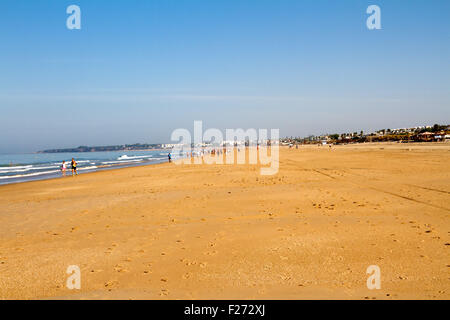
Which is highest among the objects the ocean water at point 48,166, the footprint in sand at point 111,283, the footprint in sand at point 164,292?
the footprint in sand at point 164,292

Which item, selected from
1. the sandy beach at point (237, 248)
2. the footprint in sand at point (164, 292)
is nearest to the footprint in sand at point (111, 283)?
the sandy beach at point (237, 248)

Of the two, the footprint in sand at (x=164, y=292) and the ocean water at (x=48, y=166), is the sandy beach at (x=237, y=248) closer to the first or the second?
the footprint in sand at (x=164, y=292)

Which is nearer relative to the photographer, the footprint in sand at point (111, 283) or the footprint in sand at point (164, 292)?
the footprint in sand at point (164, 292)

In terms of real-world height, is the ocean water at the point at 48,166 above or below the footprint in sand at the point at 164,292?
below

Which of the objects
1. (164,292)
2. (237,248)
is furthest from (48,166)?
(164,292)

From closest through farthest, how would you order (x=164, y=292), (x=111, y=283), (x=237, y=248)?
(x=164, y=292), (x=111, y=283), (x=237, y=248)

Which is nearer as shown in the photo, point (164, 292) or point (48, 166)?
point (164, 292)

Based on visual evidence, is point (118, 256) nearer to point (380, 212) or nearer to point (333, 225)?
point (333, 225)

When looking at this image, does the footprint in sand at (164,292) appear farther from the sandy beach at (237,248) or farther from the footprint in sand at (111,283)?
the footprint in sand at (111,283)

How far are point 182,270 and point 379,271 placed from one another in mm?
3227

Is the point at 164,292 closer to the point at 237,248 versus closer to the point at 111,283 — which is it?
the point at 111,283

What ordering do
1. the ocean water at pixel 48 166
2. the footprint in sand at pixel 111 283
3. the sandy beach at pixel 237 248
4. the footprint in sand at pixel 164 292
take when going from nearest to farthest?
1. the footprint in sand at pixel 164 292
2. the sandy beach at pixel 237 248
3. the footprint in sand at pixel 111 283
4. the ocean water at pixel 48 166

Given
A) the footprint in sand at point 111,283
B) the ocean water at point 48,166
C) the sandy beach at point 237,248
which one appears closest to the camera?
the sandy beach at point 237,248

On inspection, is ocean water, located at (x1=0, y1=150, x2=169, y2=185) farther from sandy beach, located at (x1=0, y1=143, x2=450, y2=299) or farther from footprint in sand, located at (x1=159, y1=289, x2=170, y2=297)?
footprint in sand, located at (x1=159, y1=289, x2=170, y2=297)
